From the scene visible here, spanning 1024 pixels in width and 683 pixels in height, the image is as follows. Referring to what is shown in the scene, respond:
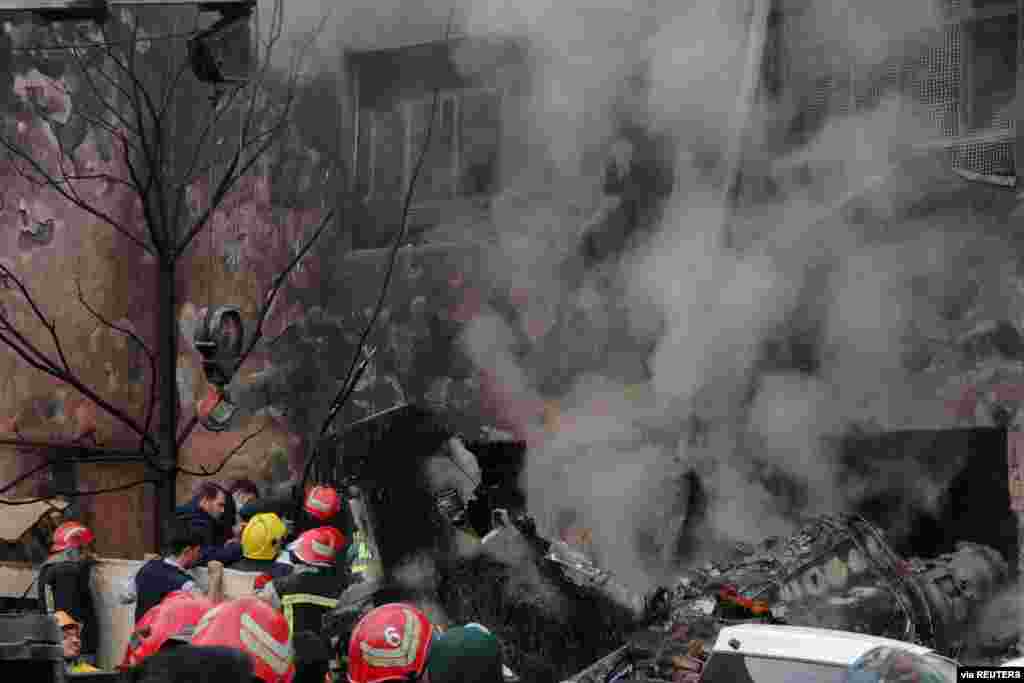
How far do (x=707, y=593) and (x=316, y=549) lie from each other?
2477 mm

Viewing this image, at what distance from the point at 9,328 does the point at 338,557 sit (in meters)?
5.66

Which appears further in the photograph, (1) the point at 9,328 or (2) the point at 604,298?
(1) the point at 9,328

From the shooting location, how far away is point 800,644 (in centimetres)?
635

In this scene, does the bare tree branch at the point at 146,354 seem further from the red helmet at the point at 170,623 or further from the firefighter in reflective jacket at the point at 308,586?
the red helmet at the point at 170,623

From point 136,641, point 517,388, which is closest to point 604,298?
point 517,388

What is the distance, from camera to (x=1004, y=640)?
9.94m

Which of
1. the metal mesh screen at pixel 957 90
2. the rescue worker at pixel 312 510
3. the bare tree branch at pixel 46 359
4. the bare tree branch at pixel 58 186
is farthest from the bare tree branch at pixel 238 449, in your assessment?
the metal mesh screen at pixel 957 90

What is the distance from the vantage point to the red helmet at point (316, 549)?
898 cm

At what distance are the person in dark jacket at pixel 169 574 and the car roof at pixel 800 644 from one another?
329cm

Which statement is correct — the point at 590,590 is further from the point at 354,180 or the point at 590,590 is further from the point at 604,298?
the point at 354,180

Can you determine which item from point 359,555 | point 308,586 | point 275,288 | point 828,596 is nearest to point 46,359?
point 275,288

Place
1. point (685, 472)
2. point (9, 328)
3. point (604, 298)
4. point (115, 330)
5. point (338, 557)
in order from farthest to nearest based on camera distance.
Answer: point (115, 330), point (9, 328), point (604, 298), point (685, 472), point (338, 557)

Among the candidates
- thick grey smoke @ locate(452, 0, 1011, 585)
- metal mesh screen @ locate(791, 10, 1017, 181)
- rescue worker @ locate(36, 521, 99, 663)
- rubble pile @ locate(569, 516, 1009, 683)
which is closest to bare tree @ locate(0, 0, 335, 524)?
thick grey smoke @ locate(452, 0, 1011, 585)

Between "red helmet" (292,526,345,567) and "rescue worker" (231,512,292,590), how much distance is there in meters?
0.10
